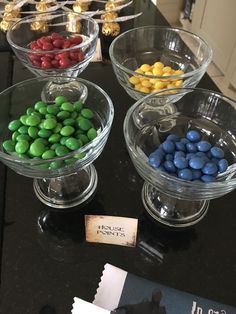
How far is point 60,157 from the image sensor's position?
0.45m

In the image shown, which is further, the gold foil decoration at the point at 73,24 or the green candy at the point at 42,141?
the gold foil decoration at the point at 73,24

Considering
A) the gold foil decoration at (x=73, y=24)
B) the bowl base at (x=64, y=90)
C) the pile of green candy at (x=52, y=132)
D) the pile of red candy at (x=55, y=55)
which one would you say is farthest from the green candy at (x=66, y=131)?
the gold foil decoration at (x=73, y=24)

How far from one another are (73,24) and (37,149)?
19.4 inches

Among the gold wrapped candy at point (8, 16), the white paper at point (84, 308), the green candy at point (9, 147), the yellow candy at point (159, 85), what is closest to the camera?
the white paper at point (84, 308)

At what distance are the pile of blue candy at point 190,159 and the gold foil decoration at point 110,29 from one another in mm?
506

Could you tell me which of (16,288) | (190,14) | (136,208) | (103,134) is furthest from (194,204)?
(190,14)

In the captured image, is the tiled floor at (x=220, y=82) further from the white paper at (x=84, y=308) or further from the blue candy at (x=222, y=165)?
the white paper at (x=84, y=308)

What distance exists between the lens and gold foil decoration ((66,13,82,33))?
0.83 metres

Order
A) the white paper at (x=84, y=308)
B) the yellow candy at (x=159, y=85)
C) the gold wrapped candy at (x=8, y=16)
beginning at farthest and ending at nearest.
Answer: the gold wrapped candy at (x=8, y=16) → the yellow candy at (x=159, y=85) → the white paper at (x=84, y=308)

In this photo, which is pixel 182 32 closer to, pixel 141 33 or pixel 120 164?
pixel 141 33

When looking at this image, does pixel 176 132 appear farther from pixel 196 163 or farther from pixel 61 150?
pixel 61 150

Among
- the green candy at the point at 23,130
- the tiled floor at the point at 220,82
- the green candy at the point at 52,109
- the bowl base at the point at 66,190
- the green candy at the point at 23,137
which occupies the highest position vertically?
the green candy at the point at 52,109

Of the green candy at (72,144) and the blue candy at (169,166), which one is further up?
the green candy at (72,144)

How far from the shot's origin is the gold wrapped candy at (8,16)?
0.94 metres
